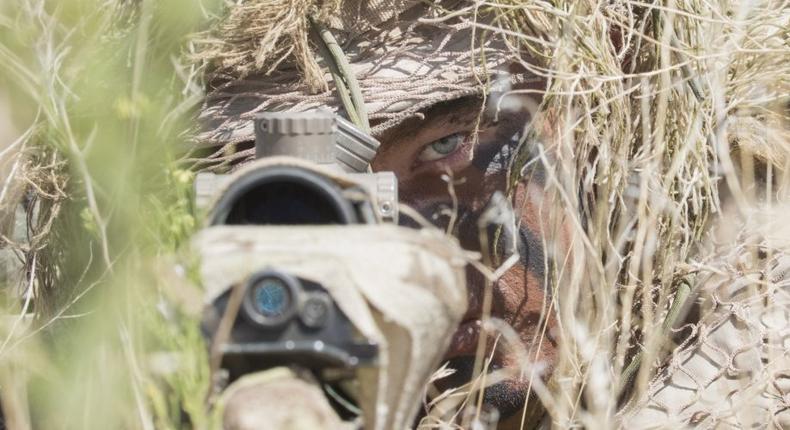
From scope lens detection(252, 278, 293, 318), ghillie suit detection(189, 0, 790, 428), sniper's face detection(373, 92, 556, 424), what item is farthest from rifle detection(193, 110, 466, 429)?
sniper's face detection(373, 92, 556, 424)

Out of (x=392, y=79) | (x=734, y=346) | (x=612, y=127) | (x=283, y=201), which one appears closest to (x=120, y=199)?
(x=283, y=201)

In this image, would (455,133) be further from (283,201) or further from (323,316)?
(323,316)

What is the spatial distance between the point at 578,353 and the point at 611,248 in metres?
0.16

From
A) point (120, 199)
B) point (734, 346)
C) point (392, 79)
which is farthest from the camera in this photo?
point (734, 346)

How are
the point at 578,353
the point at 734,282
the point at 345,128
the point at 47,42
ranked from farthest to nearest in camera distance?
the point at 734,282
the point at 578,353
the point at 345,128
the point at 47,42

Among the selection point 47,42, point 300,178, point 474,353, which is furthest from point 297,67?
point 300,178

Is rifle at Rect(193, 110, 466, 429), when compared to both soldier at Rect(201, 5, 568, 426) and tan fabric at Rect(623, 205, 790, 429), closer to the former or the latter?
soldier at Rect(201, 5, 568, 426)

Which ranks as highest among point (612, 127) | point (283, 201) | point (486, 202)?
point (612, 127)

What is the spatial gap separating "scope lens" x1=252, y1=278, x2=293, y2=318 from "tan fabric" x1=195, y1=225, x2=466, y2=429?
0.02 metres

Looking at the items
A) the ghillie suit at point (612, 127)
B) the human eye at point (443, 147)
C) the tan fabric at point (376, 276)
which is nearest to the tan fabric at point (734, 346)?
the ghillie suit at point (612, 127)

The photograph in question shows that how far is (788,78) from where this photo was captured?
1.92 metres

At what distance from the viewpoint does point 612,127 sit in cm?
177

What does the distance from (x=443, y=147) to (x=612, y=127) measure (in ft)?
0.85

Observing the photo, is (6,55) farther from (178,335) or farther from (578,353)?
(578,353)
